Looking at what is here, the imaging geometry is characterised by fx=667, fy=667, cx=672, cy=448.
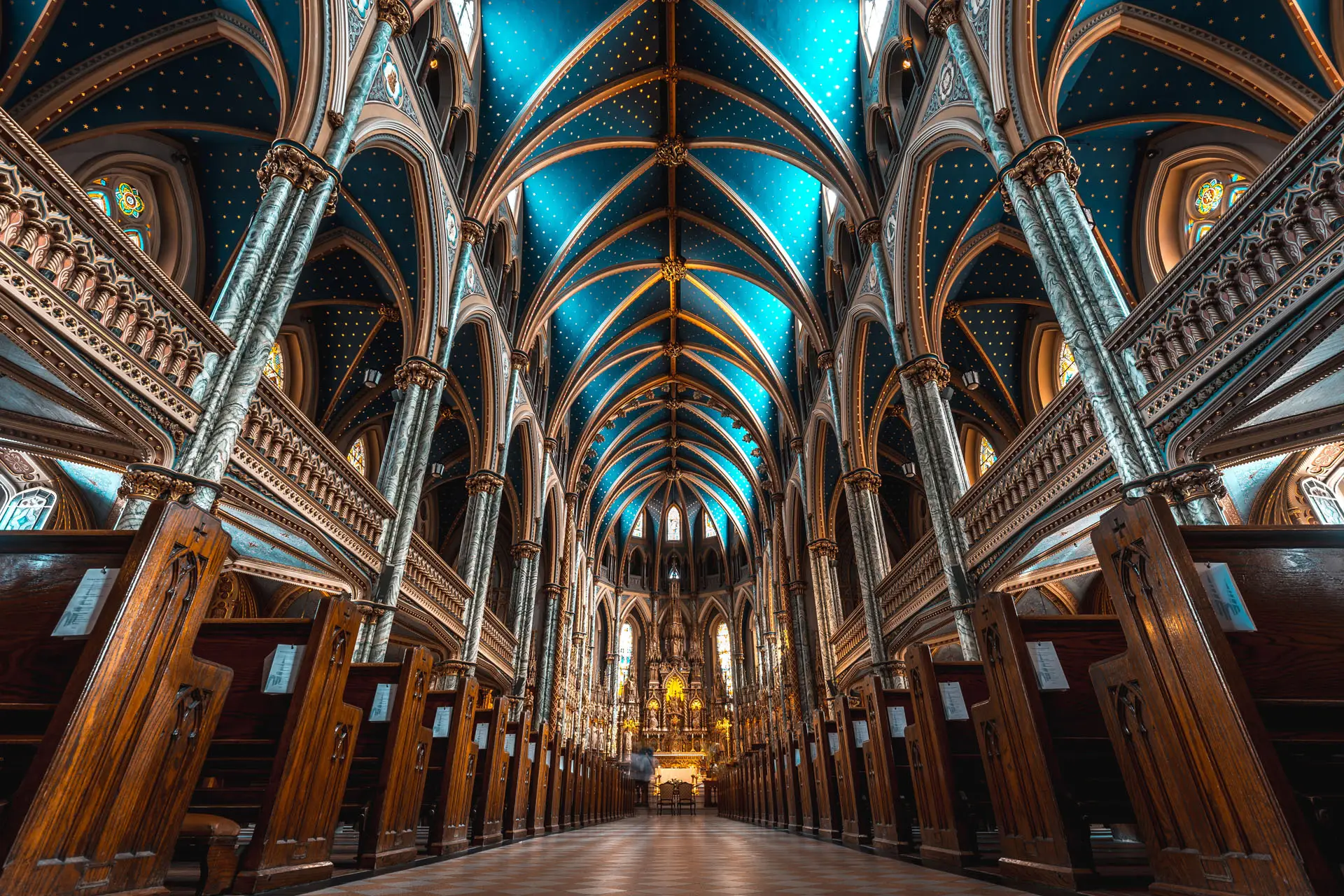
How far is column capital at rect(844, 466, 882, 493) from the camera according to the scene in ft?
50.0

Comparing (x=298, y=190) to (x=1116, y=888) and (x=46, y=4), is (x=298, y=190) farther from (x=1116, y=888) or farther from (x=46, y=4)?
(x=1116, y=888)

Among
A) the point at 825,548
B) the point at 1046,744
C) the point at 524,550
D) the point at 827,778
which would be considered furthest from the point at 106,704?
the point at 825,548

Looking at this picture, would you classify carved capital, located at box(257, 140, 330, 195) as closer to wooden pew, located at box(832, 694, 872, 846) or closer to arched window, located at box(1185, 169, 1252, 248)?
wooden pew, located at box(832, 694, 872, 846)

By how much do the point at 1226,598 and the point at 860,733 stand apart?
6.29 m

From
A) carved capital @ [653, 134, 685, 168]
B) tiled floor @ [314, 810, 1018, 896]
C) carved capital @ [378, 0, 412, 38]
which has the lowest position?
tiled floor @ [314, 810, 1018, 896]

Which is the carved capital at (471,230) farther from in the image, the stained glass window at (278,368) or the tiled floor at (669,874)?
the tiled floor at (669,874)

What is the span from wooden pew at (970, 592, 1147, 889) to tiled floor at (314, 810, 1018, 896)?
367mm

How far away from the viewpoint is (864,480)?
50.1ft

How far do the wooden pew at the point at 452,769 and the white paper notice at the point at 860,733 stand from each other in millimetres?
4580

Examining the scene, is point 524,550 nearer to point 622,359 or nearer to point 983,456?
point 622,359

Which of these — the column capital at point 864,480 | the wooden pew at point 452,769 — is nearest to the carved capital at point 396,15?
the wooden pew at point 452,769

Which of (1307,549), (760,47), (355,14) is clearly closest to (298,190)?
(355,14)

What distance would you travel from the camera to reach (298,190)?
7934 millimetres

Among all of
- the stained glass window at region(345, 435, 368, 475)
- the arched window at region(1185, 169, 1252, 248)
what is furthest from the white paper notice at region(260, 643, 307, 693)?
the stained glass window at region(345, 435, 368, 475)
